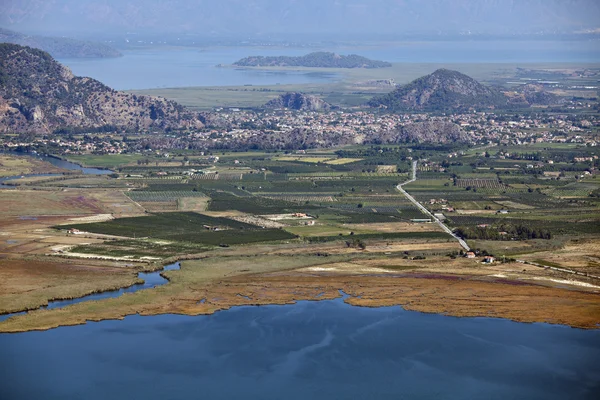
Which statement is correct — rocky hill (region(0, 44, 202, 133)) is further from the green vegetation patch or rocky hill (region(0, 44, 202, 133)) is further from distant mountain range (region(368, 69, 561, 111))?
the green vegetation patch

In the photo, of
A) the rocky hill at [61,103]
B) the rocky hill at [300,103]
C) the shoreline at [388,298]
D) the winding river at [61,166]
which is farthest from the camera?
the rocky hill at [300,103]

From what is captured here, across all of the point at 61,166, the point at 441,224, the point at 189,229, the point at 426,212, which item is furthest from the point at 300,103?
the point at 189,229

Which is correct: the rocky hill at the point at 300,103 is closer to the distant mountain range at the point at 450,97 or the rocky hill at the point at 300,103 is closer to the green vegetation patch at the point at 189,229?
the distant mountain range at the point at 450,97

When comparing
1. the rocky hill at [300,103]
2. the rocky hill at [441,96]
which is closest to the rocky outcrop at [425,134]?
the rocky hill at [441,96]

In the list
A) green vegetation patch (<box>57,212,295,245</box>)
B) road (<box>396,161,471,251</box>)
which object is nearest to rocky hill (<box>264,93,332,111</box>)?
road (<box>396,161,471,251</box>)

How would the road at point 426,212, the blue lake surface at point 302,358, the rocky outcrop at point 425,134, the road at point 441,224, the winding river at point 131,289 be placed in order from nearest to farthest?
the blue lake surface at point 302,358 < the winding river at point 131,289 < the road at point 441,224 < the road at point 426,212 < the rocky outcrop at point 425,134

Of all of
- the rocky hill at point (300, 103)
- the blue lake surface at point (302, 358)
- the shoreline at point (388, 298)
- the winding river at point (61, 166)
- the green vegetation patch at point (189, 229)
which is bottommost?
the blue lake surface at point (302, 358)
